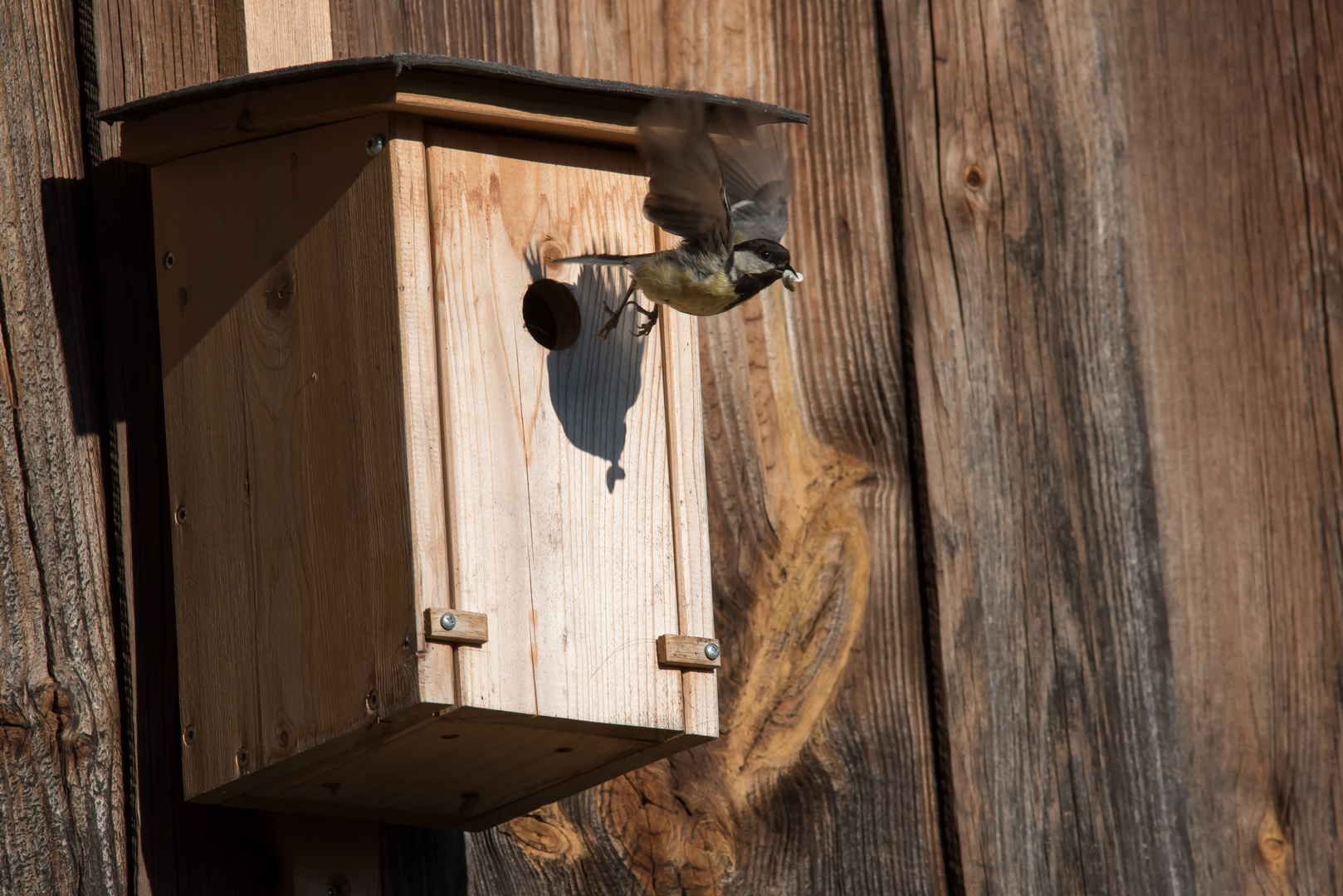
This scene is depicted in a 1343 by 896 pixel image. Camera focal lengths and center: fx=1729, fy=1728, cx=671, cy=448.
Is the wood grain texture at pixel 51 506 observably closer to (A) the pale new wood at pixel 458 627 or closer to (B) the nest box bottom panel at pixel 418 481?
(B) the nest box bottom panel at pixel 418 481

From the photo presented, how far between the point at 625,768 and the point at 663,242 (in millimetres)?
815

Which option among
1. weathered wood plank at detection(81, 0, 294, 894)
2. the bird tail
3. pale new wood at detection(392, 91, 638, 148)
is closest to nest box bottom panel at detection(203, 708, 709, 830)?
weathered wood plank at detection(81, 0, 294, 894)

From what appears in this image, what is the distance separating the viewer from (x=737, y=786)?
3025 millimetres

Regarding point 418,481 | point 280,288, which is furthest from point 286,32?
point 418,481

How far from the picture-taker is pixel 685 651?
2.48 meters

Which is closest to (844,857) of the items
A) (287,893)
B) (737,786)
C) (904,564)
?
(737,786)

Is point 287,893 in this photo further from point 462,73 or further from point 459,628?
point 462,73

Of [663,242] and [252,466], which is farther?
[663,242]

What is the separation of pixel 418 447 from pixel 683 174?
570mm

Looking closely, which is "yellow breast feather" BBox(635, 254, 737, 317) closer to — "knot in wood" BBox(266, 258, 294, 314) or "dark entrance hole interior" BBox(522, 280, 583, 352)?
"dark entrance hole interior" BBox(522, 280, 583, 352)

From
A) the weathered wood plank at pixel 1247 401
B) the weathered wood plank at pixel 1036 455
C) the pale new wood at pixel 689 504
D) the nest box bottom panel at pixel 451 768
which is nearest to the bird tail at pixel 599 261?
the pale new wood at pixel 689 504

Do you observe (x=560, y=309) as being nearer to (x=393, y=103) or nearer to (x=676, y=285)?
(x=676, y=285)

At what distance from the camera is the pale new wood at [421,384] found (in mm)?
2250

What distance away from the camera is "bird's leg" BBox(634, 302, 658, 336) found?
2634 mm
